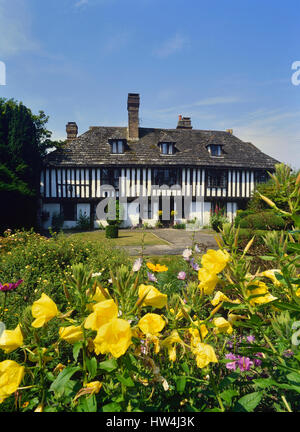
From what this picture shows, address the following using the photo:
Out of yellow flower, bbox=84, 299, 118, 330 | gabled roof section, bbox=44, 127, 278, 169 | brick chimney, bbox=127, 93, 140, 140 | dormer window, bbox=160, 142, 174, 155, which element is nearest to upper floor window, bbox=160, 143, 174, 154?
dormer window, bbox=160, 142, 174, 155

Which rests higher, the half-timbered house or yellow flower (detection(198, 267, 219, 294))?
the half-timbered house

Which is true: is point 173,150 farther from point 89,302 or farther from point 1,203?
point 89,302

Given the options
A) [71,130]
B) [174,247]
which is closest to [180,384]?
[174,247]

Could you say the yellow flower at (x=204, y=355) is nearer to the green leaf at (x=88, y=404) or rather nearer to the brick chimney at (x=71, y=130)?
the green leaf at (x=88, y=404)

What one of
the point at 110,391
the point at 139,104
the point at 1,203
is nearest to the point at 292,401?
the point at 110,391

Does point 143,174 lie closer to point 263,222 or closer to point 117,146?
point 117,146

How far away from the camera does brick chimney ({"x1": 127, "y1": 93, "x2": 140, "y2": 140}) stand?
20156 millimetres

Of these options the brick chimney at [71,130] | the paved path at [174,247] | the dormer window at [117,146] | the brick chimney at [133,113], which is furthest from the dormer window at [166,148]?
the paved path at [174,247]

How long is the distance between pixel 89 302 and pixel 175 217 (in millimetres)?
19038

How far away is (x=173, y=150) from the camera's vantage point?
2012 centimetres

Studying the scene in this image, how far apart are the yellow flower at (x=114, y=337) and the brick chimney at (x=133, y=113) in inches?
824

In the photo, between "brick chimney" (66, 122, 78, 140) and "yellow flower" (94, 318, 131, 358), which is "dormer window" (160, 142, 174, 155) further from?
"yellow flower" (94, 318, 131, 358)

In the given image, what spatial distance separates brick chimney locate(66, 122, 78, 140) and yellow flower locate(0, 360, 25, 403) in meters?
23.2

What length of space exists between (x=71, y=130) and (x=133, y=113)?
5606 millimetres
